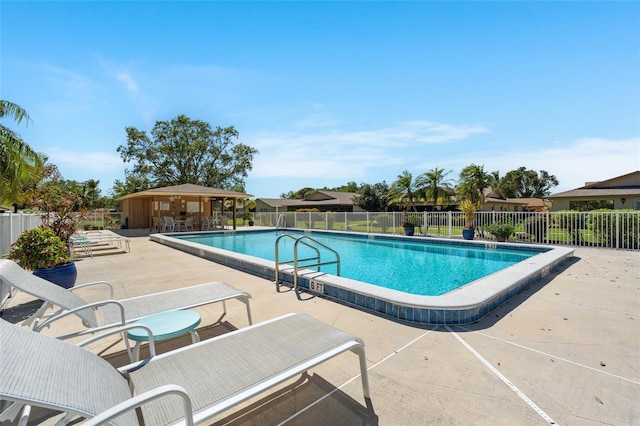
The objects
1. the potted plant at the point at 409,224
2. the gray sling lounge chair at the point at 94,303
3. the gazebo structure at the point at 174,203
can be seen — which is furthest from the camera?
the gazebo structure at the point at 174,203

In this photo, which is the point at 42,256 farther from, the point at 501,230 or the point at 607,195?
the point at 607,195

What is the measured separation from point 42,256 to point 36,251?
121 mm

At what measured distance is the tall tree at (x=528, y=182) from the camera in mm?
55062

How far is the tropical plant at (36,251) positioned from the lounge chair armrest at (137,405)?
542 centimetres

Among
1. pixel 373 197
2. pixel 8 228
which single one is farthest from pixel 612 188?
pixel 8 228

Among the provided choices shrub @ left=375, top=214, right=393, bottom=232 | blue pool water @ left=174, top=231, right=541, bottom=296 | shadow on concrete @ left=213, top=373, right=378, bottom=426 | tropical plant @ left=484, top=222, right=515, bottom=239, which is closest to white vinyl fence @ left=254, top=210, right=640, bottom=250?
shrub @ left=375, top=214, right=393, bottom=232

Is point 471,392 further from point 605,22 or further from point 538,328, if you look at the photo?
point 605,22

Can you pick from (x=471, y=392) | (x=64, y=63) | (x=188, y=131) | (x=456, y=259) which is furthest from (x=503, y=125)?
(x=188, y=131)

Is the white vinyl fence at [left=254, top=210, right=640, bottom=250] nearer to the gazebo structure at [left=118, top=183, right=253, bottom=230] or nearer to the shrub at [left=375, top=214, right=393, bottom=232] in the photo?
the shrub at [left=375, top=214, right=393, bottom=232]

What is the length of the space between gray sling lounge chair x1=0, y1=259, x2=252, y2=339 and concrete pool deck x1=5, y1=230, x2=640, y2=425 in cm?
41

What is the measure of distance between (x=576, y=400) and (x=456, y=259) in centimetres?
815

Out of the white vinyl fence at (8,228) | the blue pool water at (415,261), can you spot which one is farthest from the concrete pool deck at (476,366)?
the white vinyl fence at (8,228)

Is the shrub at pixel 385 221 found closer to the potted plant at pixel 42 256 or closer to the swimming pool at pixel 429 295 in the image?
the swimming pool at pixel 429 295

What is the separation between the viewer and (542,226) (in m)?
12.0
